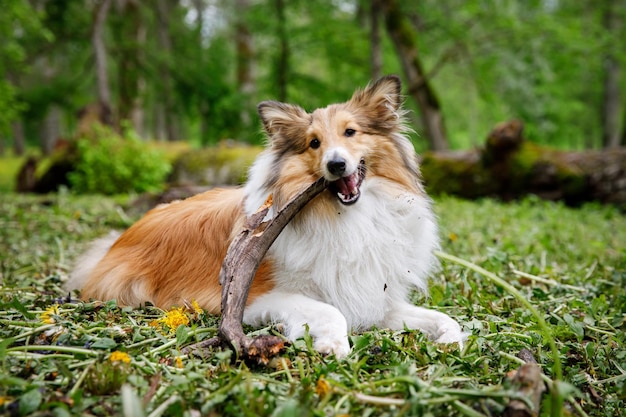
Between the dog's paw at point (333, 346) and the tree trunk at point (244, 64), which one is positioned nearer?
the dog's paw at point (333, 346)

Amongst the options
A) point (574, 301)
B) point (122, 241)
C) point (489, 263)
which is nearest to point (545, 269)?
point (489, 263)

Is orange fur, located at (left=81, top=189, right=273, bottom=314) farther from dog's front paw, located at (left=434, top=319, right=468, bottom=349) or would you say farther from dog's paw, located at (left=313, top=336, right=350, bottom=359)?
dog's front paw, located at (left=434, top=319, right=468, bottom=349)

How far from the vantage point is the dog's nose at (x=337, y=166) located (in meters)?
3.28

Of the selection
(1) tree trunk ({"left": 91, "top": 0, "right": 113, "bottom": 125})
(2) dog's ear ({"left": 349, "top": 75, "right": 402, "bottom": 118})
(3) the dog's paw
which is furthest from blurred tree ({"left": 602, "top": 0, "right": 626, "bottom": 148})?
(3) the dog's paw

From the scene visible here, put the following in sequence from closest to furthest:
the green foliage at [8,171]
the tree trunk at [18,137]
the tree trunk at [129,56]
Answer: the tree trunk at [129,56], the green foliage at [8,171], the tree trunk at [18,137]

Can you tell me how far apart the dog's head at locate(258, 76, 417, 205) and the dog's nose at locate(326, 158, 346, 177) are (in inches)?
1.6

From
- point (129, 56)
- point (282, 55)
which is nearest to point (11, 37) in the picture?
point (129, 56)

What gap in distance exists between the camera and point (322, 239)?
3395mm

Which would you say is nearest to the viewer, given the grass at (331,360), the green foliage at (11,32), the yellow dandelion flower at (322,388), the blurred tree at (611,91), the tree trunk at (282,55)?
the grass at (331,360)

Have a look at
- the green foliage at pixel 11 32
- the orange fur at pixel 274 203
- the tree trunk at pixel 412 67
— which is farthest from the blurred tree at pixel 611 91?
the orange fur at pixel 274 203

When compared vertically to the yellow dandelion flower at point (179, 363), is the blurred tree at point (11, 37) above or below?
above

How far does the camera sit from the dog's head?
3490 mm

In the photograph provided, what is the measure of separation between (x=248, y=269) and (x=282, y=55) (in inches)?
525

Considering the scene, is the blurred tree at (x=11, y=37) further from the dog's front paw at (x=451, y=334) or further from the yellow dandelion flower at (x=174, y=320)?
the dog's front paw at (x=451, y=334)
